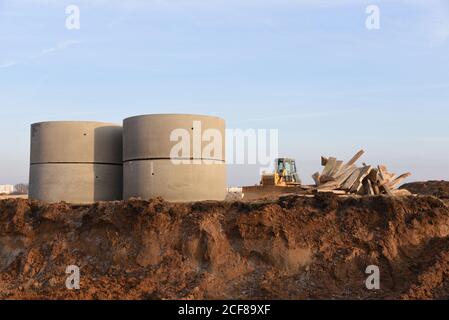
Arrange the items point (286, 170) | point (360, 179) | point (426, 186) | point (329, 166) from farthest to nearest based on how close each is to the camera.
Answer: point (426, 186) < point (286, 170) < point (329, 166) < point (360, 179)

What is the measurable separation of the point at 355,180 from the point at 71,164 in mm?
9142

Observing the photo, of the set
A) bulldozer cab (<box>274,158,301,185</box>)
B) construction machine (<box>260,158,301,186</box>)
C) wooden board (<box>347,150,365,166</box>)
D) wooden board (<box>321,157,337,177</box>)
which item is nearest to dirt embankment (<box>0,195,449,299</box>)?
wooden board (<box>321,157,337,177</box>)

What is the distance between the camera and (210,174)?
16.5m

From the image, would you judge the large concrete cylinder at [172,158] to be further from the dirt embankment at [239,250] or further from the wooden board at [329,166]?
the wooden board at [329,166]

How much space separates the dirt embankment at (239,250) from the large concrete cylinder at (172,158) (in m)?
1.40

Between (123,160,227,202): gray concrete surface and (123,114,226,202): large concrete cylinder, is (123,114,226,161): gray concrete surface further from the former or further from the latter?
(123,160,227,202): gray concrete surface

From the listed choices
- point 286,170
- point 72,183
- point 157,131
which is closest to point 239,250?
point 157,131

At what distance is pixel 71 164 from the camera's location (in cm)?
1744

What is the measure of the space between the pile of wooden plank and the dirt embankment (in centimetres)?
206

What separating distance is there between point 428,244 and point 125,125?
9557mm

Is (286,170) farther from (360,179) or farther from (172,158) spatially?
(172,158)
